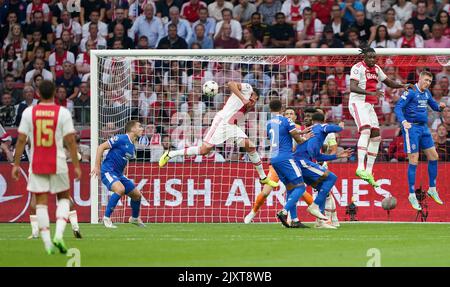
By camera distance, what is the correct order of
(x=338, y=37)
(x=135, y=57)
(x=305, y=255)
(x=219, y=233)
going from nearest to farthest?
(x=305, y=255), (x=219, y=233), (x=135, y=57), (x=338, y=37)

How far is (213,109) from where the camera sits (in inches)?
911

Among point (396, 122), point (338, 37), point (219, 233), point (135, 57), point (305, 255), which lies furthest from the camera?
point (338, 37)

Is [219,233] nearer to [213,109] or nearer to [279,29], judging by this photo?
[213,109]

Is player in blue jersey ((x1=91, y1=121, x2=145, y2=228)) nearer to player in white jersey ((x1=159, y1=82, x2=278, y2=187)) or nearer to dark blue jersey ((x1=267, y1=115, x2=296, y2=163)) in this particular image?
player in white jersey ((x1=159, y1=82, x2=278, y2=187))

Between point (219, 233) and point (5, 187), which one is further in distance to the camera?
point (5, 187)

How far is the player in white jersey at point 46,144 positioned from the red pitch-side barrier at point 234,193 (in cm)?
912

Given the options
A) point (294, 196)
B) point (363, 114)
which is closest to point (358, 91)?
point (363, 114)

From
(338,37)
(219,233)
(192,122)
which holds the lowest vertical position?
(219,233)

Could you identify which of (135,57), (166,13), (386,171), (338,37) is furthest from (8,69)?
(386,171)

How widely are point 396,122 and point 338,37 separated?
10.8ft

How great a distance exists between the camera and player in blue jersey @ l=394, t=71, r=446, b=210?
20.2 metres

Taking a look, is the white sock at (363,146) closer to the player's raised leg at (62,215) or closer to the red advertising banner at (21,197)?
the red advertising banner at (21,197)

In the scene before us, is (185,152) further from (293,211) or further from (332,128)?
(332,128)

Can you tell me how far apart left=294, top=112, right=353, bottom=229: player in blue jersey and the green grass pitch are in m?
0.78
